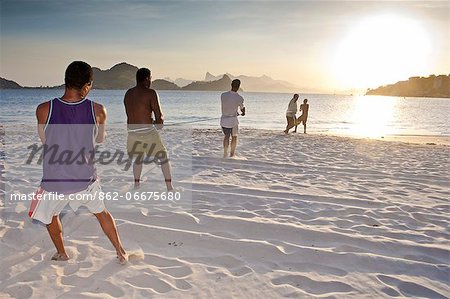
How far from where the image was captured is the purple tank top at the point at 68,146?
3.14 m

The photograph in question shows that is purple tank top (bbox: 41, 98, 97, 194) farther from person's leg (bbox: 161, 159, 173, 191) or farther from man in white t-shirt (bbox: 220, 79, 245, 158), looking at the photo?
man in white t-shirt (bbox: 220, 79, 245, 158)

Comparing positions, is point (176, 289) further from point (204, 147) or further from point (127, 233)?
point (204, 147)

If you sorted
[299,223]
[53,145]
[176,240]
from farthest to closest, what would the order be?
[299,223], [176,240], [53,145]

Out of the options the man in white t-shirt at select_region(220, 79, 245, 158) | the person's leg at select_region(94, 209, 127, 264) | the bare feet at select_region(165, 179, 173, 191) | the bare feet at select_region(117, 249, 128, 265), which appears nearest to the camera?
the person's leg at select_region(94, 209, 127, 264)

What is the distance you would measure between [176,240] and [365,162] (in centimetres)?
666

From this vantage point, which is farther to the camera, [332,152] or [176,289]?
[332,152]

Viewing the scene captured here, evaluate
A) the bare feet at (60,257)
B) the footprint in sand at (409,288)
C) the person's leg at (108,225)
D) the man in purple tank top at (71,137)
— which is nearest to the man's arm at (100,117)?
the man in purple tank top at (71,137)

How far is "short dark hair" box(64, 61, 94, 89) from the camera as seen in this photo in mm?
3127

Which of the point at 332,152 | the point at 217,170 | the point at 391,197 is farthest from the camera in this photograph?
the point at 332,152

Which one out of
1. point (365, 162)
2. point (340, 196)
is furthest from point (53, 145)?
point (365, 162)

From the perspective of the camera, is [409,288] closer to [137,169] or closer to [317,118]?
[137,169]

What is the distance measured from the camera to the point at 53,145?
3.25 metres

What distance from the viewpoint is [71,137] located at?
127 inches

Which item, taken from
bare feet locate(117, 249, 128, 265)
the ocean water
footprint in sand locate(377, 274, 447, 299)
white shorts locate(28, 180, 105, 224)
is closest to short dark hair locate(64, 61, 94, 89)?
white shorts locate(28, 180, 105, 224)
